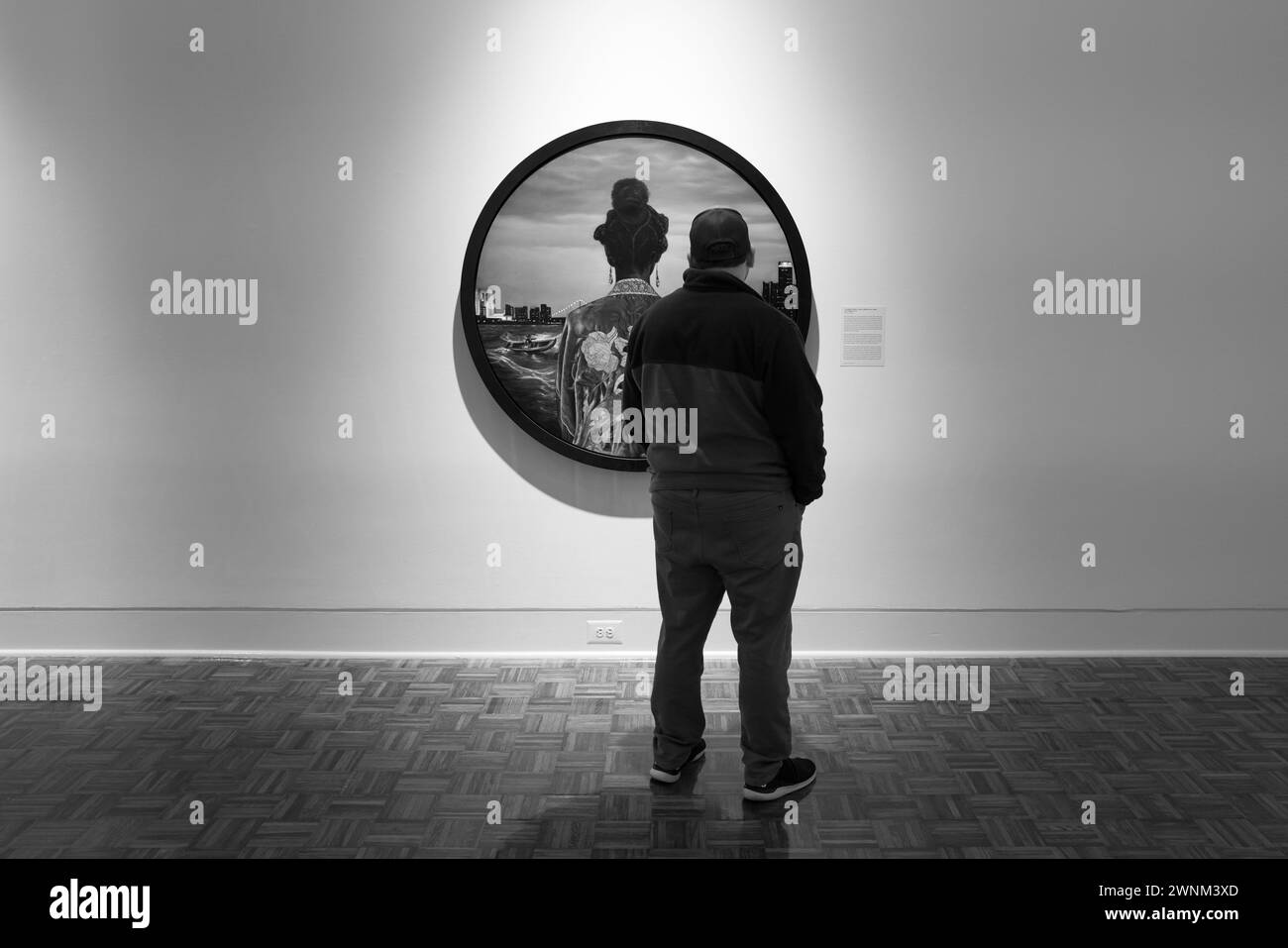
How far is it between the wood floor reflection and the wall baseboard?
3.6 inches

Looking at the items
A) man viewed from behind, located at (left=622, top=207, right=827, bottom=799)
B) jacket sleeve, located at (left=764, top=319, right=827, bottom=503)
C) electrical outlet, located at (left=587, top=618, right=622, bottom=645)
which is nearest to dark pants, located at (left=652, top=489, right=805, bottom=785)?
man viewed from behind, located at (left=622, top=207, right=827, bottom=799)

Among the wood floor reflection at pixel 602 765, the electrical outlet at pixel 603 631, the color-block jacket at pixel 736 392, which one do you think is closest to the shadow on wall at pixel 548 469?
the electrical outlet at pixel 603 631

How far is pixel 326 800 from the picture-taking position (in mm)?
3293

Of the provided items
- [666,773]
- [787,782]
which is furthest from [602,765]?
[787,782]

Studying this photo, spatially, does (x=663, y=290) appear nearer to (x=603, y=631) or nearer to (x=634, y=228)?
(x=634, y=228)

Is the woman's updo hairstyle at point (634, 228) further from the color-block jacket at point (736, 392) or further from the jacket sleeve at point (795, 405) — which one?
the jacket sleeve at point (795, 405)

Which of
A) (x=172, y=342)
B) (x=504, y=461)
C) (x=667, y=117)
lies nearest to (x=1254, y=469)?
(x=667, y=117)

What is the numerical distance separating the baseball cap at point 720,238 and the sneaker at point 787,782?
1515 mm

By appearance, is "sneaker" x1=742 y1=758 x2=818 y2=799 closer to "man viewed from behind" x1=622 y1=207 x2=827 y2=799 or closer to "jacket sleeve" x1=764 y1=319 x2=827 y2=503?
"man viewed from behind" x1=622 y1=207 x2=827 y2=799

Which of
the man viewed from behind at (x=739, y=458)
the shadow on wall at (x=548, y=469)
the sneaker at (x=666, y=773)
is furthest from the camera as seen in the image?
the shadow on wall at (x=548, y=469)

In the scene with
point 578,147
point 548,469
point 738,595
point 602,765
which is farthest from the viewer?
point 548,469

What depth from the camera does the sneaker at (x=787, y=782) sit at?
326cm

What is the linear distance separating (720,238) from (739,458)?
64 cm

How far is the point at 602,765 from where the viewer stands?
141 inches
